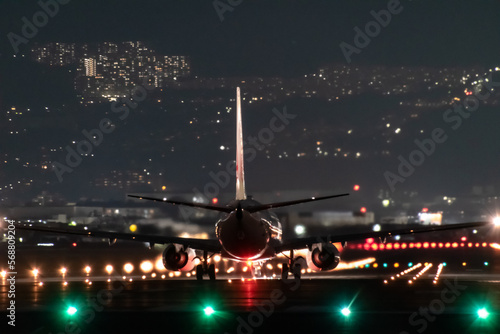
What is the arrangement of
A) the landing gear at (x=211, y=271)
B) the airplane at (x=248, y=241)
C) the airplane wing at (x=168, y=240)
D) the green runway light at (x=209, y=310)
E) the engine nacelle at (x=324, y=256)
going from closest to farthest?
1. the green runway light at (x=209, y=310)
2. the airplane at (x=248, y=241)
3. the engine nacelle at (x=324, y=256)
4. the airplane wing at (x=168, y=240)
5. the landing gear at (x=211, y=271)

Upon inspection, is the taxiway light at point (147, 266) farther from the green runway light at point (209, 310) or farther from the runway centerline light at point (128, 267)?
the green runway light at point (209, 310)

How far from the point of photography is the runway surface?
25266 mm

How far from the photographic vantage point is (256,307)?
31438mm

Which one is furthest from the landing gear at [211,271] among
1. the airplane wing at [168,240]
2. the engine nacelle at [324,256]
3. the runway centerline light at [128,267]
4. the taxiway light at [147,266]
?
the taxiway light at [147,266]

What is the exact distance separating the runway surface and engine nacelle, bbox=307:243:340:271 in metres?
4.54

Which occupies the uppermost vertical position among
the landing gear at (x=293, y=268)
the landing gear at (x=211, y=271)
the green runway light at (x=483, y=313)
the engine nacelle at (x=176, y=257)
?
the engine nacelle at (x=176, y=257)

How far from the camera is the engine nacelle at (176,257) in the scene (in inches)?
2041

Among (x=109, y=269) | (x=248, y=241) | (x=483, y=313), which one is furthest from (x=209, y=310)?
(x=109, y=269)

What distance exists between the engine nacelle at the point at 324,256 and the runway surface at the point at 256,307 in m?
4.54

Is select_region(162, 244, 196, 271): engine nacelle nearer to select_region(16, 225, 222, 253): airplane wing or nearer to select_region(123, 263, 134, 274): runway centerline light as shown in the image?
select_region(16, 225, 222, 253): airplane wing

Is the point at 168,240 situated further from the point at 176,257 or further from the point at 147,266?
the point at 147,266

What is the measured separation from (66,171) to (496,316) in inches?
6998

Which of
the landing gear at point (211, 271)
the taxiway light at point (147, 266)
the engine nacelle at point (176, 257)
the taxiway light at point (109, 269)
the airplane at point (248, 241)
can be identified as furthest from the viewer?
the taxiway light at point (147, 266)

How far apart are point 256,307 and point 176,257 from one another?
20.9 metres
